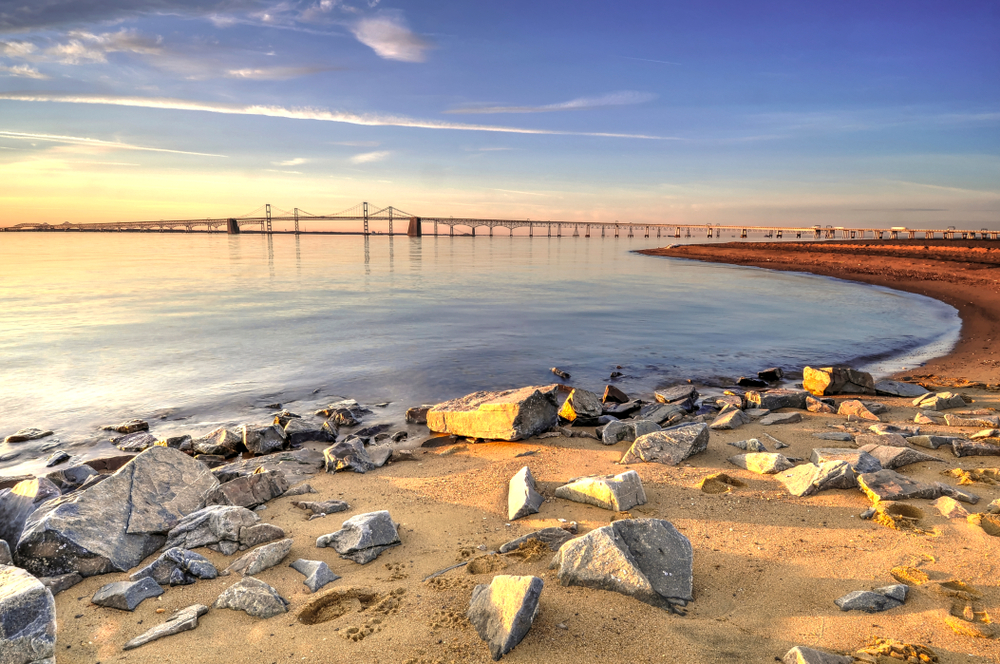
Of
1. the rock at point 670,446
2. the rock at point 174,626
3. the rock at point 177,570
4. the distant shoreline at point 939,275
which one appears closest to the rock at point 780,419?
the rock at point 670,446

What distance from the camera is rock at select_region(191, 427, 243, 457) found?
8758 millimetres

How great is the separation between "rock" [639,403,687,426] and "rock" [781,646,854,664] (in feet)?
20.9

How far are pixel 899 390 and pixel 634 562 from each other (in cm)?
1077

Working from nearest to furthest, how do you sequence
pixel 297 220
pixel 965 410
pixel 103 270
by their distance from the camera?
pixel 965 410 < pixel 103 270 < pixel 297 220

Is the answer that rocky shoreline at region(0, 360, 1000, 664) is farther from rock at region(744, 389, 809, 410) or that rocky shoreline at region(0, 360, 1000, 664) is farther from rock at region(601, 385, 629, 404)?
rock at region(601, 385, 629, 404)

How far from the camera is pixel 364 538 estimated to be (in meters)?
5.04

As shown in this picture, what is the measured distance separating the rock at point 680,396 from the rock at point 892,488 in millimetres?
4754

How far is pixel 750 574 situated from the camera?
14.7 ft

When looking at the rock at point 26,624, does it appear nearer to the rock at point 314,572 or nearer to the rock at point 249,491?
the rock at point 314,572

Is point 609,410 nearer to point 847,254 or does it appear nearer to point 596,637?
point 596,637

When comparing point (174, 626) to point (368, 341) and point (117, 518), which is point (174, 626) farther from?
point (368, 341)

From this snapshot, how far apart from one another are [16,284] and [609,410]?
43001mm

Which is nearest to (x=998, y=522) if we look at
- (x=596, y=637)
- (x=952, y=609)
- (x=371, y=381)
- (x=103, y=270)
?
(x=952, y=609)

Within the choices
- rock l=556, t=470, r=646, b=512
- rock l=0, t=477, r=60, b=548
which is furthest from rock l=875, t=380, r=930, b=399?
rock l=0, t=477, r=60, b=548
